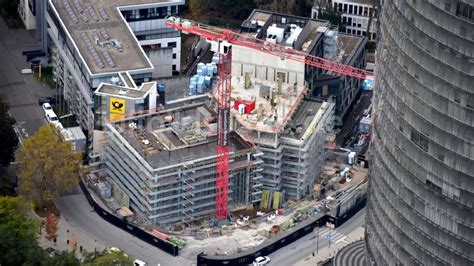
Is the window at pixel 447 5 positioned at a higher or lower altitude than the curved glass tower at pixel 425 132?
higher

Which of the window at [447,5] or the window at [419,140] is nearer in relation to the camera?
the window at [447,5]

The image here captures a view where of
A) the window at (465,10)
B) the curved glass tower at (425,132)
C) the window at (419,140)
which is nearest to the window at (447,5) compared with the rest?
the curved glass tower at (425,132)

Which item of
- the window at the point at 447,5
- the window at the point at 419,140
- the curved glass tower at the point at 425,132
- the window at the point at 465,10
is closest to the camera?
the window at the point at 465,10

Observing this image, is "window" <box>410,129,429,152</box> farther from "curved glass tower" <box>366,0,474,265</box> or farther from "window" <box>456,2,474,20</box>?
"window" <box>456,2,474,20</box>

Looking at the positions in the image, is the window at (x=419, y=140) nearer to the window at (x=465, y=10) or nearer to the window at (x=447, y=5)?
the window at (x=447, y=5)

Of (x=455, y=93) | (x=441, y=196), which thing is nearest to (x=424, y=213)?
(x=441, y=196)

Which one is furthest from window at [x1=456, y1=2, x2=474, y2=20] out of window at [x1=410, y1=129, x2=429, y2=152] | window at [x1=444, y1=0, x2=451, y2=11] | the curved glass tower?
window at [x1=410, y1=129, x2=429, y2=152]

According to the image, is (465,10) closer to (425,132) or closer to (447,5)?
(447,5)

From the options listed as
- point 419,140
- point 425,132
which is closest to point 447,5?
point 425,132

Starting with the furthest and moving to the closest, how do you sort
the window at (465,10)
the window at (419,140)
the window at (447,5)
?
1. the window at (419,140)
2. the window at (447,5)
3. the window at (465,10)
